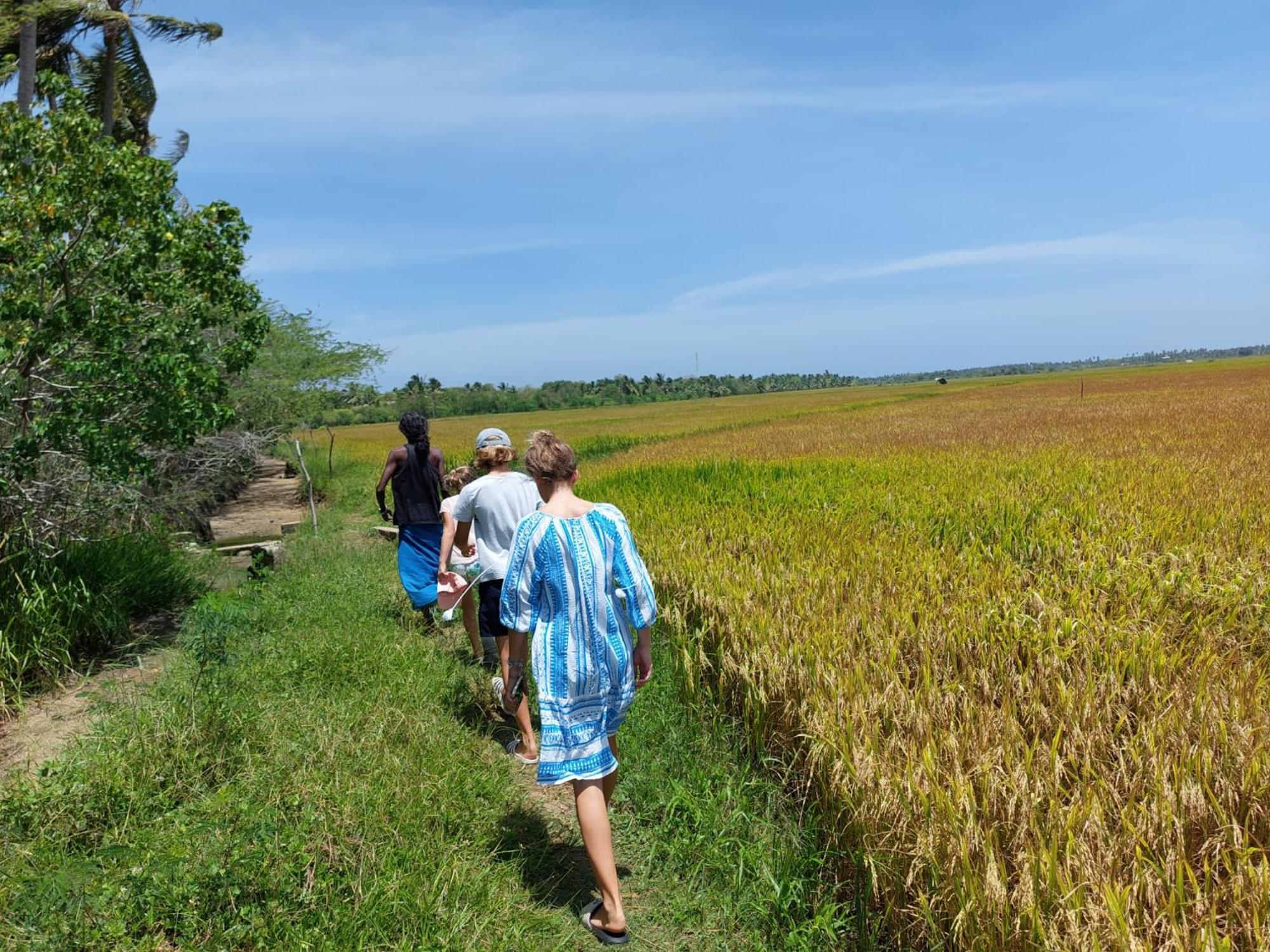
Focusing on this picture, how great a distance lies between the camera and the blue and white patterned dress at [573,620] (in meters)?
2.86

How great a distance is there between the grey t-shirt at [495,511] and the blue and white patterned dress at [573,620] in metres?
1.52

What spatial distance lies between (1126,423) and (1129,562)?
48.2 feet

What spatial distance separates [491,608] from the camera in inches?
184

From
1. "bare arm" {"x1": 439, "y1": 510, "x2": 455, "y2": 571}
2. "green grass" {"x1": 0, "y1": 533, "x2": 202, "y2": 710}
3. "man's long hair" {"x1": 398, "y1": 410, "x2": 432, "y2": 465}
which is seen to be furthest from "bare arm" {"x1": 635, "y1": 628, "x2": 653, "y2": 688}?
"green grass" {"x1": 0, "y1": 533, "x2": 202, "y2": 710}

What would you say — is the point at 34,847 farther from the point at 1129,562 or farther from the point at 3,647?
the point at 1129,562

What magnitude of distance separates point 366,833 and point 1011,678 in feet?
9.76

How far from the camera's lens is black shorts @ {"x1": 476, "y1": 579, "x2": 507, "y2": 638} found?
455 cm

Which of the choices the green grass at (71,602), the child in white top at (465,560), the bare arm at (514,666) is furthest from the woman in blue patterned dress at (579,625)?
the green grass at (71,602)

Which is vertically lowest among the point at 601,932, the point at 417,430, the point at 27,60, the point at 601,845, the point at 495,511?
the point at 601,932

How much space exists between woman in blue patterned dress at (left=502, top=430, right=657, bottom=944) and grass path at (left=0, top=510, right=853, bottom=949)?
470 mm

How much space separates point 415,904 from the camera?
A: 9.09ft

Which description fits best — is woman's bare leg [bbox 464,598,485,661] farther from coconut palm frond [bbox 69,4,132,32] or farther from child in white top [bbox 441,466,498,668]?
coconut palm frond [bbox 69,4,132,32]

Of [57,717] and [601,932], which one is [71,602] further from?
[601,932]

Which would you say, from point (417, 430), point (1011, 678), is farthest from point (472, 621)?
point (1011, 678)
